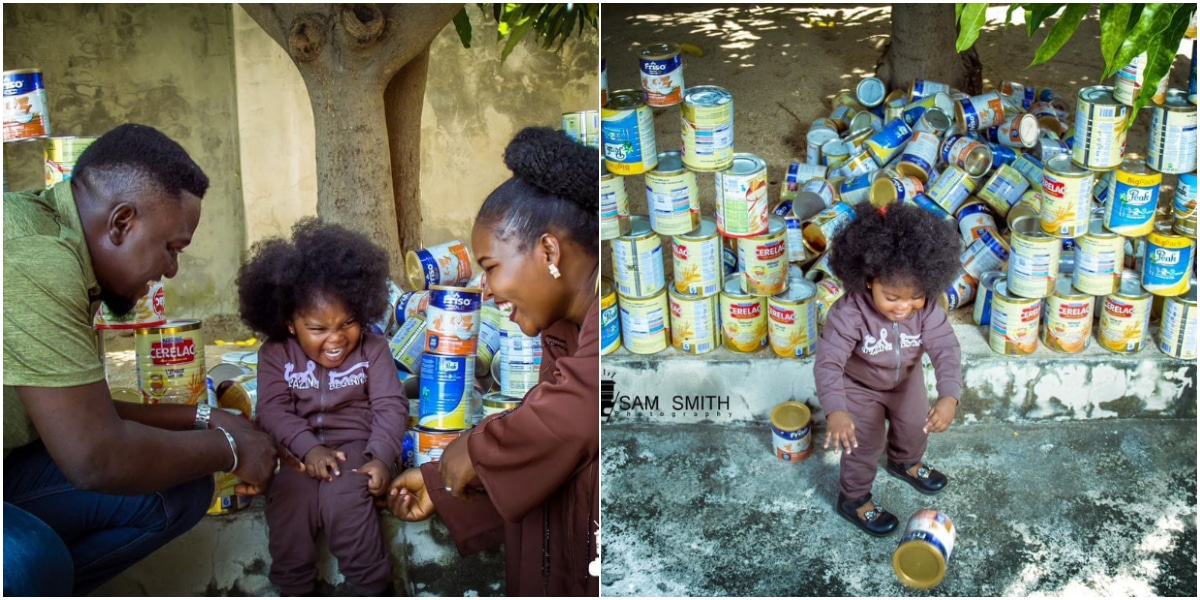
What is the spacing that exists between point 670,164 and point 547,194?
1342mm

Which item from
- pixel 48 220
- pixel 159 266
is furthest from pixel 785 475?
pixel 48 220

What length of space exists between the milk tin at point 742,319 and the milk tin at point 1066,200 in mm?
890

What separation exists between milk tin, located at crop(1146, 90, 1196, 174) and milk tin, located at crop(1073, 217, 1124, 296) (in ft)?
0.80

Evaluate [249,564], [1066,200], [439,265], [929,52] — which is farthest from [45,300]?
[929,52]

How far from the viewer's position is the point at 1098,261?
10.7 feet

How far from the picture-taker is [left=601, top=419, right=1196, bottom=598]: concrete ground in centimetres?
274

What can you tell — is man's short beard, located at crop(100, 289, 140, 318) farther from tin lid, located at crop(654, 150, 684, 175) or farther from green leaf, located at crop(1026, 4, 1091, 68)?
green leaf, located at crop(1026, 4, 1091, 68)

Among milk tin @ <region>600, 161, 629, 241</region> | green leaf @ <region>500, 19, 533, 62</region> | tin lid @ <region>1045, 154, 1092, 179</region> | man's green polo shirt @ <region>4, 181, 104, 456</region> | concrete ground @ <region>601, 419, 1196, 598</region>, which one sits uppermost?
green leaf @ <region>500, 19, 533, 62</region>

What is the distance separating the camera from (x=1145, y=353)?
132 inches

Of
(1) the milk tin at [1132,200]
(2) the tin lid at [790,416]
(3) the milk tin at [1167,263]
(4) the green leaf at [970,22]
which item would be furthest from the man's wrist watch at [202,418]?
(3) the milk tin at [1167,263]

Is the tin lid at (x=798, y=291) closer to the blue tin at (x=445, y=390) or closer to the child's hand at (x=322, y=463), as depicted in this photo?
the blue tin at (x=445, y=390)

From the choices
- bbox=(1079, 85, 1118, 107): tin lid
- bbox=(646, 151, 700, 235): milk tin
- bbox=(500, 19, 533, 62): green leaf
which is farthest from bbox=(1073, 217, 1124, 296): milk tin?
bbox=(500, 19, 533, 62): green leaf

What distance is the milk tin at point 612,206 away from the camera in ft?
10.5

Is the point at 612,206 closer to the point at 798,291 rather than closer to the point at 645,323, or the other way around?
the point at 645,323
